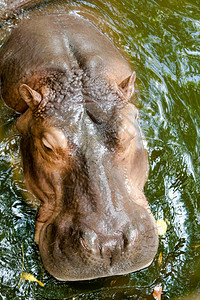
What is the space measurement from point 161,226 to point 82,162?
153 centimetres

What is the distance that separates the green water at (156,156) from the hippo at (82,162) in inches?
17.7

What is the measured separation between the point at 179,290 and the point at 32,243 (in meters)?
1.54

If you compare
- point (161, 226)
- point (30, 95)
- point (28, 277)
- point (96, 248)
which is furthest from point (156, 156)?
point (96, 248)

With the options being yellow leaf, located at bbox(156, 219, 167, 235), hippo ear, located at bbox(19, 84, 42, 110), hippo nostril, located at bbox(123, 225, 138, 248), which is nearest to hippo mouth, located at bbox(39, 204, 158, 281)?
hippo nostril, located at bbox(123, 225, 138, 248)

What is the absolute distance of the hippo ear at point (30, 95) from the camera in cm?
414

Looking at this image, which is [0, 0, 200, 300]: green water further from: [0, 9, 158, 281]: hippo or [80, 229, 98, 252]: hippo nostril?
[80, 229, 98, 252]: hippo nostril

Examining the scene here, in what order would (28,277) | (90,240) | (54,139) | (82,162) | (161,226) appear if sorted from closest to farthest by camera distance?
(90,240) → (82,162) → (54,139) → (28,277) → (161,226)

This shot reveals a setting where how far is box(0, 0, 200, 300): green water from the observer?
436cm

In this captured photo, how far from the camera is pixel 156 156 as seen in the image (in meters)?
5.30

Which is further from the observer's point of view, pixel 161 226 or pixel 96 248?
pixel 161 226

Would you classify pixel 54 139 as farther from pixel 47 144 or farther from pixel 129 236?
pixel 129 236

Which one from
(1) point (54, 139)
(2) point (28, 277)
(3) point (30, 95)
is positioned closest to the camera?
(1) point (54, 139)

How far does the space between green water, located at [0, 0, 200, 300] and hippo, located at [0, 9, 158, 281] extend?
45cm

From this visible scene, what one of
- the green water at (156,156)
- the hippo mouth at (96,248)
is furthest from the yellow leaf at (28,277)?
the hippo mouth at (96,248)
